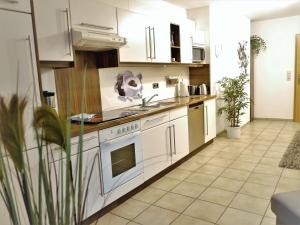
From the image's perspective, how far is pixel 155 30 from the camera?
10.8 feet

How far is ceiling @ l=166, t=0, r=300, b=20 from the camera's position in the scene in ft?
13.5

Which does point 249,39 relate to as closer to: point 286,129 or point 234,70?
point 234,70

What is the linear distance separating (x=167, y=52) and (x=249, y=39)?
322cm

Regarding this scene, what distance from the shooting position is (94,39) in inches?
90.1

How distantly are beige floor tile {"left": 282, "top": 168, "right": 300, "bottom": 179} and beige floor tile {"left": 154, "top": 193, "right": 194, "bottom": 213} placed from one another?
1301mm

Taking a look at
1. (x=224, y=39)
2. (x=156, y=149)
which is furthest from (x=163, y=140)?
(x=224, y=39)

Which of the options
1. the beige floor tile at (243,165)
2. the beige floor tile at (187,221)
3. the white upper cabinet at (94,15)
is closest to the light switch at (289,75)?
the beige floor tile at (243,165)

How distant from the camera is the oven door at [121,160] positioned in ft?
7.53

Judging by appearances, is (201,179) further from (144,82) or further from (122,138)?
(144,82)

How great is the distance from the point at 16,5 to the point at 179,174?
249 cm

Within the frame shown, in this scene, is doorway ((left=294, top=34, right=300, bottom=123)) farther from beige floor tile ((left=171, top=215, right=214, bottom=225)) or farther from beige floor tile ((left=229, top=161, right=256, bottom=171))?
beige floor tile ((left=171, top=215, right=214, bottom=225))

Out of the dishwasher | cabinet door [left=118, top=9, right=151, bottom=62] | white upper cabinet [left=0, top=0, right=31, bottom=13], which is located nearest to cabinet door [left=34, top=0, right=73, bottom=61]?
white upper cabinet [left=0, top=0, right=31, bottom=13]

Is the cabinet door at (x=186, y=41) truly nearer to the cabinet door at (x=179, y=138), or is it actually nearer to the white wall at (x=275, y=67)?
the cabinet door at (x=179, y=138)

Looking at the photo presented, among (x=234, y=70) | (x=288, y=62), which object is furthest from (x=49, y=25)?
(x=288, y=62)
